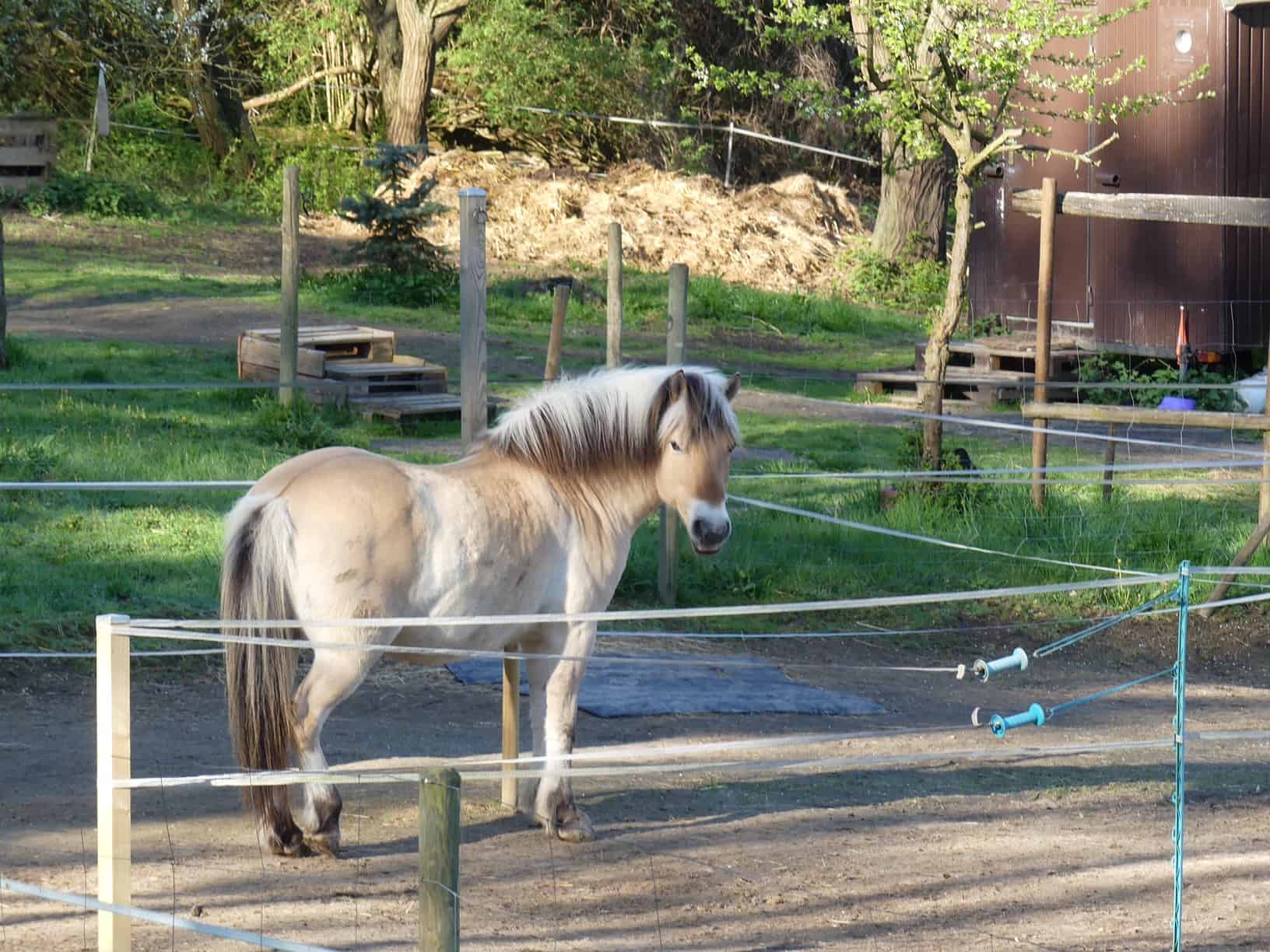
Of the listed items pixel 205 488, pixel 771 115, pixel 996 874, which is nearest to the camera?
pixel 996 874

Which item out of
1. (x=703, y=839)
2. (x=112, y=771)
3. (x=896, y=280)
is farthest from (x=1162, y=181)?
(x=112, y=771)

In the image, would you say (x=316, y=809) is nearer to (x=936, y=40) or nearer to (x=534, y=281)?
(x=936, y=40)

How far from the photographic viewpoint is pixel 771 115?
27312 millimetres

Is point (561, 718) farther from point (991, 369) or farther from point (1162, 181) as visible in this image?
point (1162, 181)

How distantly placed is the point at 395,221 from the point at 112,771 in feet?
44.9

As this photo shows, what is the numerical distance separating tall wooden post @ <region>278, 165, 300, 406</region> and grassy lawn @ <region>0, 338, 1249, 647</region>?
31 centimetres

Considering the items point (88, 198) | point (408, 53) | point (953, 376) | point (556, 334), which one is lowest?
point (953, 376)

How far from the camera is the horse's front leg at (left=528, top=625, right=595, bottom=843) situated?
18.0ft

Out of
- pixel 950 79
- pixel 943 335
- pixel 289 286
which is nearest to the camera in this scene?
pixel 950 79

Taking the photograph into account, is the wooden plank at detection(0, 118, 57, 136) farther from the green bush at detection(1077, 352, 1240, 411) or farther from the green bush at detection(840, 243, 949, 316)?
the green bush at detection(1077, 352, 1240, 411)

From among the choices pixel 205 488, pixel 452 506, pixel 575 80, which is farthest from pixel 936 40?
pixel 575 80

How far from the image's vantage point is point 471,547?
206 inches

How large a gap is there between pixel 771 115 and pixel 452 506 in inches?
908

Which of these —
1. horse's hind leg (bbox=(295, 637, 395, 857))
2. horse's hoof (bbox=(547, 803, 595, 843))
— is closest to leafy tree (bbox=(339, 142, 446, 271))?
horse's hoof (bbox=(547, 803, 595, 843))
